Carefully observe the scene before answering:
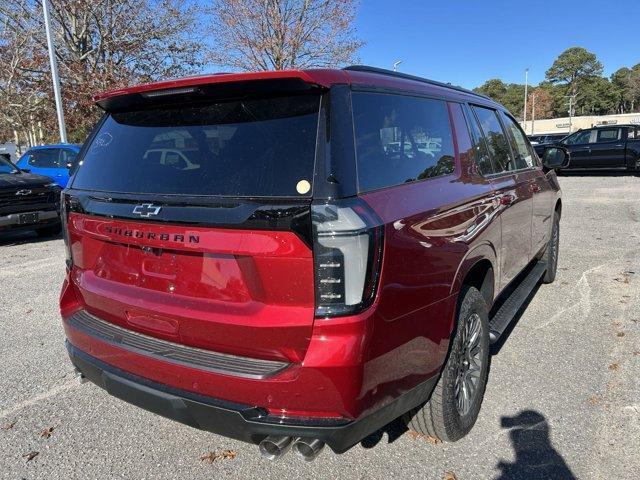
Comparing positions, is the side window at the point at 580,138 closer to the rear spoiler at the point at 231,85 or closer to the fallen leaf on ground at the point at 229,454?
the rear spoiler at the point at 231,85

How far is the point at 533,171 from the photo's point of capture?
15.0 ft

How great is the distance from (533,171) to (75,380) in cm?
412

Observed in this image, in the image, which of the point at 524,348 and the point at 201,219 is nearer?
the point at 201,219

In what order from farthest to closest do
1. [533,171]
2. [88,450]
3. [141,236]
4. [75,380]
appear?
[533,171] → [75,380] → [88,450] → [141,236]

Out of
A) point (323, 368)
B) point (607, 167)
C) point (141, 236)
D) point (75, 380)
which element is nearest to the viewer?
point (323, 368)

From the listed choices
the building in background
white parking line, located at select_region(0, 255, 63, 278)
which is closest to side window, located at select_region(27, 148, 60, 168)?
white parking line, located at select_region(0, 255, 63, 278)

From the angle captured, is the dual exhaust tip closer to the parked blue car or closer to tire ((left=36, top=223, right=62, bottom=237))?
tire ((left=36, top=223, right=62, bottom=237))

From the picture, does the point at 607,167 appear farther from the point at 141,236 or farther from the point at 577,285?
the point at 141,236

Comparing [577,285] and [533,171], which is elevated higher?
[533,171]

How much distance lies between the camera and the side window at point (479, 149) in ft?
10.8

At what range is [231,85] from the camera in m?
2.14

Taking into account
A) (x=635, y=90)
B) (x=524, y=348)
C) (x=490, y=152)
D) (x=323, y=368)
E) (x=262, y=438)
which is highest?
(x=635, y=90)

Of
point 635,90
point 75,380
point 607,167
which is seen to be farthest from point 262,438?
point 635,90

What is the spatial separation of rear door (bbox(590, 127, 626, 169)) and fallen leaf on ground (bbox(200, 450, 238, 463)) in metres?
19.6
